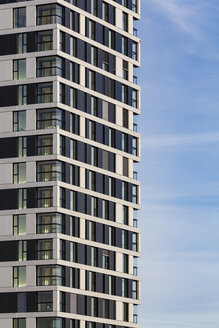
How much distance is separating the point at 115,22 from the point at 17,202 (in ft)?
81.3

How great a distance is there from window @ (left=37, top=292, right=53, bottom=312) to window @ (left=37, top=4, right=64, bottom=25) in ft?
91.0

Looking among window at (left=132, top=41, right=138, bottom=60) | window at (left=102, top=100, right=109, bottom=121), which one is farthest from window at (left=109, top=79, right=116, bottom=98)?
window at (left=132, top=41, right=138, bottom=60)

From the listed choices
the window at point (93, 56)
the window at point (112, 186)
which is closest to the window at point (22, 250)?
the window at point (112, 186)

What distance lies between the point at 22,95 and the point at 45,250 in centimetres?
1621

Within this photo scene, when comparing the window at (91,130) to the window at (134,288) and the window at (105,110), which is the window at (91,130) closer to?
the window at (105,110)

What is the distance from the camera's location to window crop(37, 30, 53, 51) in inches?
5049

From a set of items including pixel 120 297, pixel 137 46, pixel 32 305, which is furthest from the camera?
pixel 137 46

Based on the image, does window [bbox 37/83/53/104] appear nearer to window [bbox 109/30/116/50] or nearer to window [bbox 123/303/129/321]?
A: window [bbox 109/30/116/50]

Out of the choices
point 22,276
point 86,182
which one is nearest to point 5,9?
point 86,182

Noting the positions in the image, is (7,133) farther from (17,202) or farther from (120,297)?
(120,297)

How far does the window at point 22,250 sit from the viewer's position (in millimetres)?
124438

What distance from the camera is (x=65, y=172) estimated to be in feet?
414

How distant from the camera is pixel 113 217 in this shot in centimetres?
13362

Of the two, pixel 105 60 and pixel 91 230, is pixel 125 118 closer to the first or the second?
pixel 105 60
